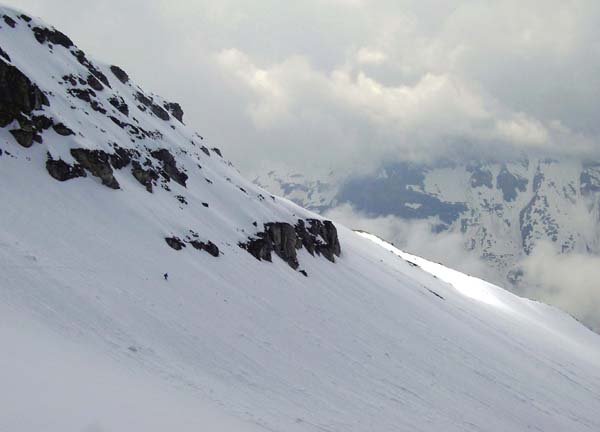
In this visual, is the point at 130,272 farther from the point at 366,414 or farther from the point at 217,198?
the point at 217,198

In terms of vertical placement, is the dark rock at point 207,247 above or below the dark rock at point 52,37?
below

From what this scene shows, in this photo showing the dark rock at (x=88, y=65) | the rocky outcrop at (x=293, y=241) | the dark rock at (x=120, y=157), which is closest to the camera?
the dark rock at (x=120, y=157)

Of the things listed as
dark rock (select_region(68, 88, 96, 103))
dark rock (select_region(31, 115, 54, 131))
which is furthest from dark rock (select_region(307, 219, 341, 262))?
dark rock (select_region(31, 115, 54, 131))

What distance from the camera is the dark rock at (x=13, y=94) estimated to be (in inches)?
1410

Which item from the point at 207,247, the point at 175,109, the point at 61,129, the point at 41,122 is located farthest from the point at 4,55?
the point at 175,109

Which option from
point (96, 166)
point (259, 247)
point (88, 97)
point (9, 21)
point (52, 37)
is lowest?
point (259, 247)

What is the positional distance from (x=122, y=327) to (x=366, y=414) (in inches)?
555

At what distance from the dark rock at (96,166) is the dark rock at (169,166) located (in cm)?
933

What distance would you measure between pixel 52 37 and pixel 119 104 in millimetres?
11115

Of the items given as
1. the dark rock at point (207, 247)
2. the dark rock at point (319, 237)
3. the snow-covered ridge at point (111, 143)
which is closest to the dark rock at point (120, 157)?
the snow-covered ridge at point (111, 143)

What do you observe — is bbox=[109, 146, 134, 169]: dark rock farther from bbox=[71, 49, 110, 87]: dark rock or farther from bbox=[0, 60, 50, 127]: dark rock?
bbox=[71, 49, 110, 87]: dark rock

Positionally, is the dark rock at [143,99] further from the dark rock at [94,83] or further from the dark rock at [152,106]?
the dark rock at [94,83]

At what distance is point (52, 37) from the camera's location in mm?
53219

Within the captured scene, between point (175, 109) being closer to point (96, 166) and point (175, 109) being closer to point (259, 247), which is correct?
point (96, 166)
